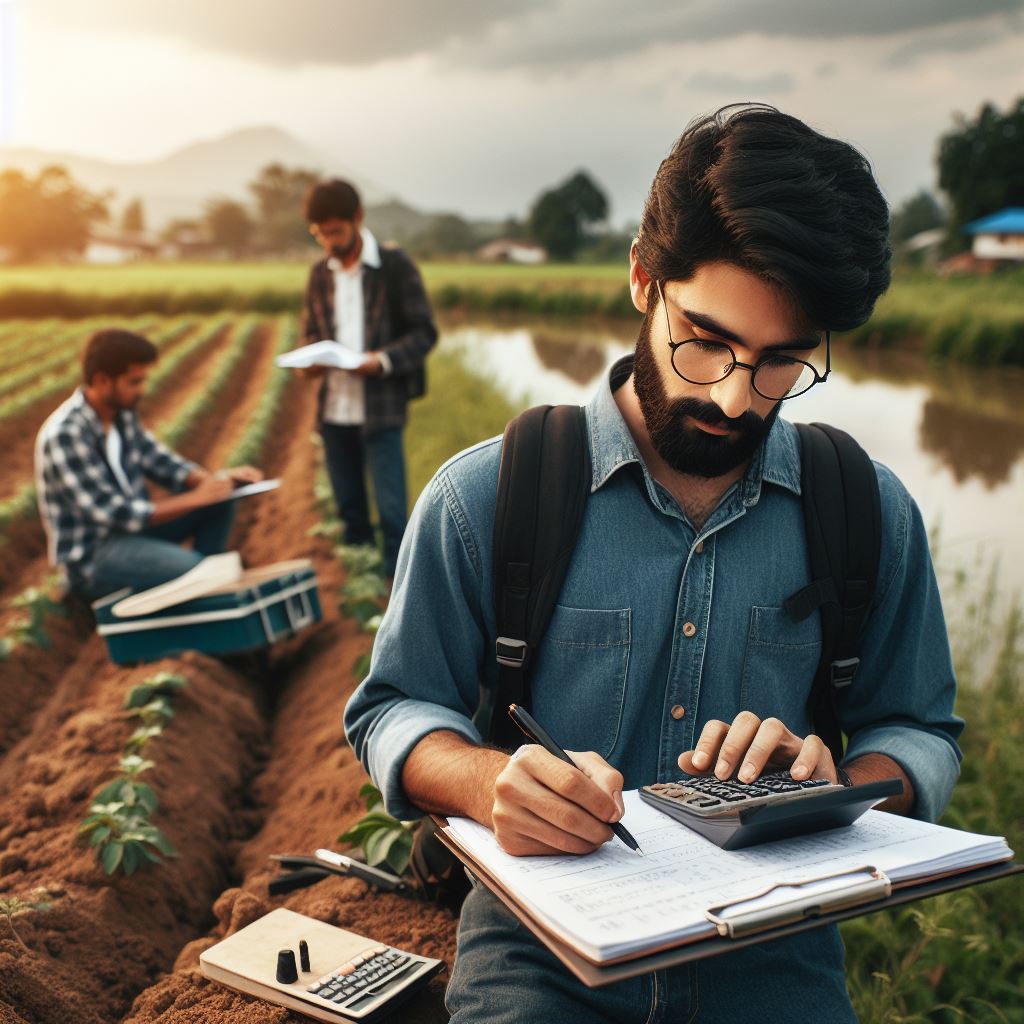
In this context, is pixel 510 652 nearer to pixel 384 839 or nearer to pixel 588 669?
pixel 588 669

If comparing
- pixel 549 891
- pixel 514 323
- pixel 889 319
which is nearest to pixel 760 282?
pixel 549 891

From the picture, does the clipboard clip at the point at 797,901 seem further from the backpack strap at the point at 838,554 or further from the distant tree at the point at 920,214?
the distant tree at the point at 920,214

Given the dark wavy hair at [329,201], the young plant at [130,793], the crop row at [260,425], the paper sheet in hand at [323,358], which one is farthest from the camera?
the crop row at [260,425]

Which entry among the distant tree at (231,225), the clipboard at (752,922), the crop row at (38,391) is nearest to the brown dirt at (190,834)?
the clipboard at (752,922)

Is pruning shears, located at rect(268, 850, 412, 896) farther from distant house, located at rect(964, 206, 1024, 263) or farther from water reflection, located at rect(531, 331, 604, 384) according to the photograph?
distant house, located at rect(964, 206, 1024, 263)

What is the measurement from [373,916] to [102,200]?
191ft

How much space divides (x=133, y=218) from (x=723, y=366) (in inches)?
3996

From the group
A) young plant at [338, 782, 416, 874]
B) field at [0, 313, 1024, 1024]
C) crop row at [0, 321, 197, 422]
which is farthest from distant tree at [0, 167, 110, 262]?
young plant at [338, 782, 416, 874]

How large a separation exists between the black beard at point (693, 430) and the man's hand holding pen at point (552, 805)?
617 mm

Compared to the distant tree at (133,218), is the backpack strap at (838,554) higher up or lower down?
lower down

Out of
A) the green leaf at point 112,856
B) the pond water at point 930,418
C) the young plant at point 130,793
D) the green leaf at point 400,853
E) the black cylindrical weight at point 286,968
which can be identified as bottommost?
the pond water at point 930,418

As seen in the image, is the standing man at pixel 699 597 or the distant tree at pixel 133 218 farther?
the distant tree at pixel 133 218

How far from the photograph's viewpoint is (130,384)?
5203 millimetres

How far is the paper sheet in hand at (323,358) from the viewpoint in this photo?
5.07 meters
